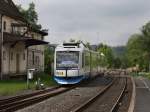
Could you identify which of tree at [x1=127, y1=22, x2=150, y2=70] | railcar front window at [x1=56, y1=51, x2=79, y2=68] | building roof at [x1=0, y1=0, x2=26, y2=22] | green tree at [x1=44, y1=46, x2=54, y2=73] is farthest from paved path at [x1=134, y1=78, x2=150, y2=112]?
tree at [x1=127, y1=22, x2=150, y2=70]

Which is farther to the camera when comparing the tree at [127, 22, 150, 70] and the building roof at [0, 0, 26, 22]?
the tree at [127, 22, 150, 70]

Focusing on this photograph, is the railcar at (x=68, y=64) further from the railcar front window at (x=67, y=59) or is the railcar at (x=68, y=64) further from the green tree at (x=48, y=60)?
the green tree at (x=48, y=60)

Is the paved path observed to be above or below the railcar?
below

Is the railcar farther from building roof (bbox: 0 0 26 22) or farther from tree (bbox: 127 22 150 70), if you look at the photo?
tree (bbox: 127 22 150 70)

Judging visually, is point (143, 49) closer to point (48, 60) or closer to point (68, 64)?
point (48, 60)

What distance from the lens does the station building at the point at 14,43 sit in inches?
2023

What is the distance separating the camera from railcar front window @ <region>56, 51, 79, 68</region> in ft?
131

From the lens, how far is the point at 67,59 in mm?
40094

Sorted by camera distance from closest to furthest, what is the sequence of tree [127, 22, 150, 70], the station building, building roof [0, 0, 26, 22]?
the station building < building roof [0, 0, 26, 22] < tree [127, 22, 150, 70]

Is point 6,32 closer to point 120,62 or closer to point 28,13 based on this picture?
point 28,13

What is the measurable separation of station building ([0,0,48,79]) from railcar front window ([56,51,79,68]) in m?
10.4

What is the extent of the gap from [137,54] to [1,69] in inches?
3066

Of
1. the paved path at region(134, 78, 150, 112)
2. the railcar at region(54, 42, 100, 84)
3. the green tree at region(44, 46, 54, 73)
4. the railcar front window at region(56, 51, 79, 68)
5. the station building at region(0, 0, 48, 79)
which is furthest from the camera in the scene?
the green tree at region(44, 46, 54, 73)

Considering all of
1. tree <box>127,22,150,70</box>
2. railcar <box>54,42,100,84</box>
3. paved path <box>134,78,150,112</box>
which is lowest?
A: paved path <box>134,78,150,112</box>
